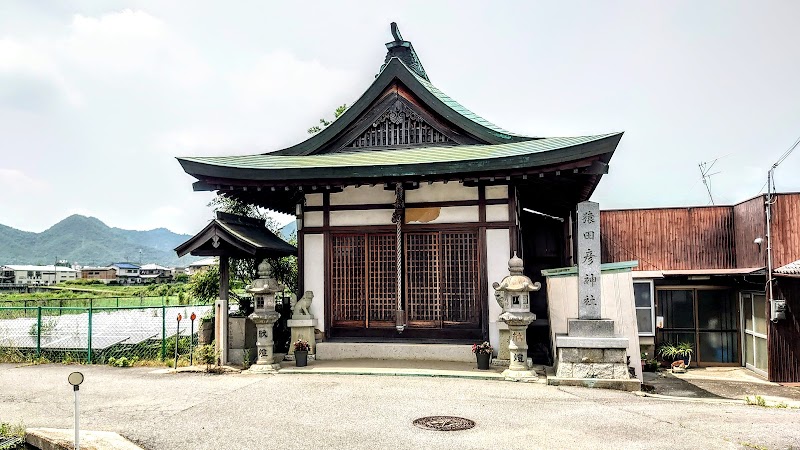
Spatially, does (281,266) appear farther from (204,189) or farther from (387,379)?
(387,379)

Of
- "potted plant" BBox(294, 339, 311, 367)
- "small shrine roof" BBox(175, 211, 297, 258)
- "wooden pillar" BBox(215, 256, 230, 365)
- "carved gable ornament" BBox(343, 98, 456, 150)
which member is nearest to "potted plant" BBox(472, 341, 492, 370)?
"potted plant" BBox(294, 339, 311, 367)

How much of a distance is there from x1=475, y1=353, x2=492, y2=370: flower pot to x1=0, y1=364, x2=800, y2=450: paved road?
0.94m

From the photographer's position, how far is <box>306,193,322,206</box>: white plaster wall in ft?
44.9

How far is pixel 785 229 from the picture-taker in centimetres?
1456

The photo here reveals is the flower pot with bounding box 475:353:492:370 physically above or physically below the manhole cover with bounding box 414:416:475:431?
above

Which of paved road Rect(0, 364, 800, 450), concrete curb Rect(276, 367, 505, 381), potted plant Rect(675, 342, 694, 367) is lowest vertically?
potted plant Rect(675, 342, 694, 367)

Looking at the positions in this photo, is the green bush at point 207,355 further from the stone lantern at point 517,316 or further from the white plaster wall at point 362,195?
the stone lantern at point 517,316

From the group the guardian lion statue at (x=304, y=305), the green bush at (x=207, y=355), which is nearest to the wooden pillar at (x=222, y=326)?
the green bush at (x=207, y=355)

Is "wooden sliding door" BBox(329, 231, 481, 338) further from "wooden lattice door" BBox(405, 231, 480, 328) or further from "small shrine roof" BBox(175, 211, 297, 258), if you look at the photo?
"small shrine roof" BBox(175, 211, 297, 258)

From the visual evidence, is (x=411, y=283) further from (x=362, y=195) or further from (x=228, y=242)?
(x=228, y=242)

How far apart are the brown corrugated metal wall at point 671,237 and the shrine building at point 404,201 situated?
528 cm

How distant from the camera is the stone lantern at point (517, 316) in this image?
10.9 m

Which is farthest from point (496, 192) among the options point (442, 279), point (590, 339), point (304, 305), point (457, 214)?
point (304, 305)

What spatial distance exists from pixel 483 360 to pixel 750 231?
9883mm
